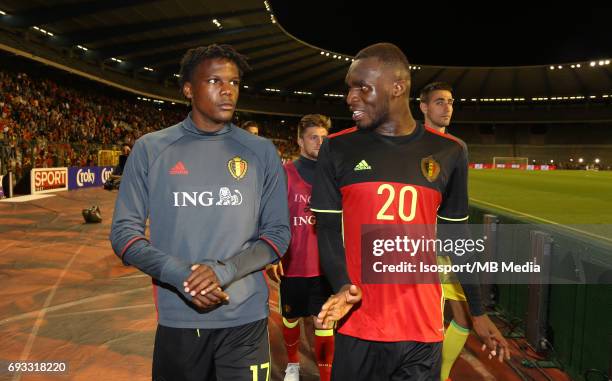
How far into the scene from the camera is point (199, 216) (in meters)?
2.37

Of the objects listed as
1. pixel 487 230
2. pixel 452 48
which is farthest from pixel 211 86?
pixel 452 48

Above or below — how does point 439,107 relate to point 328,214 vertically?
above

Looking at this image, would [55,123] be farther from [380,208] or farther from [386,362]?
[386,362]

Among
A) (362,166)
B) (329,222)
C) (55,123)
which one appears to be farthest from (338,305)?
(55,123)

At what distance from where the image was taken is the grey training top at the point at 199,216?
2.34 metres

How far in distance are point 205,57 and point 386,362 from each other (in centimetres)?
171

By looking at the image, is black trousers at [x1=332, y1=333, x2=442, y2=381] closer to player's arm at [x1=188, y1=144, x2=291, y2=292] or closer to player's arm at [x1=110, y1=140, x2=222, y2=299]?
player's arm at [x1=188, y1=144, x2=291, y2=292]

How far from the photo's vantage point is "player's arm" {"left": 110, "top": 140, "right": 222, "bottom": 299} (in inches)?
85.9

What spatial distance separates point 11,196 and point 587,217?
18852 millimetres

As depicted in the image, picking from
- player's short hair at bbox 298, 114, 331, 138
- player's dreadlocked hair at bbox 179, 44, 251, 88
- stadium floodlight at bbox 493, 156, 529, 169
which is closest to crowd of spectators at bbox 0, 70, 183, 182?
player's short hair at bbox 298, 114, 331, 138

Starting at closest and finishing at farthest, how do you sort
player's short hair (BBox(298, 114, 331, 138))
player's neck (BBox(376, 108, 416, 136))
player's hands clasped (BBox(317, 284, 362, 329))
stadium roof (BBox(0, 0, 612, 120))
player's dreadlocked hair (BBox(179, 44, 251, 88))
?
player's hands clasped (BBox(317, 284, 362, 329))
player's neck (BBox(376, 108, 416, 136))
player's dreadlocked hair (BBox(179, 44, 251, 88))
player's short hair (BBox(298, 114, 331, 138))
stadium roof (BBox(0, 0, 612, 120))

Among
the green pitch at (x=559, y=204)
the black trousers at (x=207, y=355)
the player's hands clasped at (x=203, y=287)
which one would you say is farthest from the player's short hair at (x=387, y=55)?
the green pitch at (x=559, y=204)
